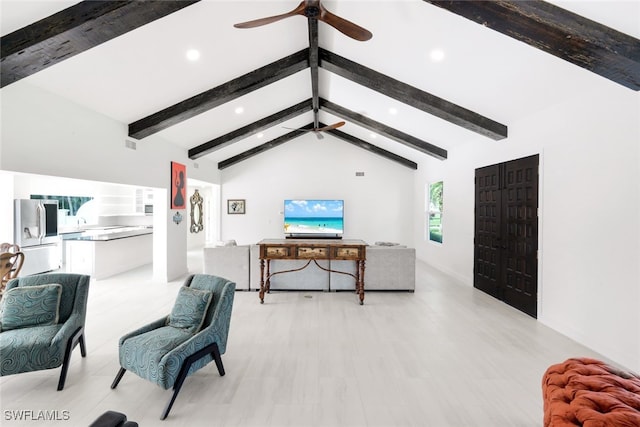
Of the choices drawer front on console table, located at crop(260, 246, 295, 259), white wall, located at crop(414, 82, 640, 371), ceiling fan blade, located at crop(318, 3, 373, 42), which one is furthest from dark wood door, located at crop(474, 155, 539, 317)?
drawer front on console table, located at crop(260, 246, 295, 259)

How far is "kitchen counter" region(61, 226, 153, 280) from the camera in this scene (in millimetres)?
5660

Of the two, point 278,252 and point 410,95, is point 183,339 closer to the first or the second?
point 278,252

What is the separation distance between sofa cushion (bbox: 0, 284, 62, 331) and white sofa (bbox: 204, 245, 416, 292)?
263 centimetres

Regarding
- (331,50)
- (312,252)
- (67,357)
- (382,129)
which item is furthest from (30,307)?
(382,129)

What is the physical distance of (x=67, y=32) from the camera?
2.42 m

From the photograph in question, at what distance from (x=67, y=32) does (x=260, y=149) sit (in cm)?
600

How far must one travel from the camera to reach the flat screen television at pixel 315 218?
832cm

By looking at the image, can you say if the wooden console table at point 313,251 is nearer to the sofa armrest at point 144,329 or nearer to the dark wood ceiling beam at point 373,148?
the sofa armrest at point 144,329

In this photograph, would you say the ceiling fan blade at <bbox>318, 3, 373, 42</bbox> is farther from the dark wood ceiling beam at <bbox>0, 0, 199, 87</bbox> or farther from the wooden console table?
the wooden console table

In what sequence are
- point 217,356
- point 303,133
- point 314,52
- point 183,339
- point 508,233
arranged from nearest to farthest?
point 183,339 → point 217,356 → point 314,52 → point 508,233 → point 303,133

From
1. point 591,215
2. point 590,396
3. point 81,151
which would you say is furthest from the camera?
point 81,151

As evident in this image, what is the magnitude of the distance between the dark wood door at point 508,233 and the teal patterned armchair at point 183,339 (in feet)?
12.5

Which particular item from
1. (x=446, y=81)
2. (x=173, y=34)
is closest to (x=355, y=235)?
(x=446, y=81)

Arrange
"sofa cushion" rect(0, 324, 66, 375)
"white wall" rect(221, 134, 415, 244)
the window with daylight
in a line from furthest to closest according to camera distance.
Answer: "white wall" rect(221, 134, 415, 244)
the window with daylight
"sofa cushion" rect(0, 324, 66, 375)
